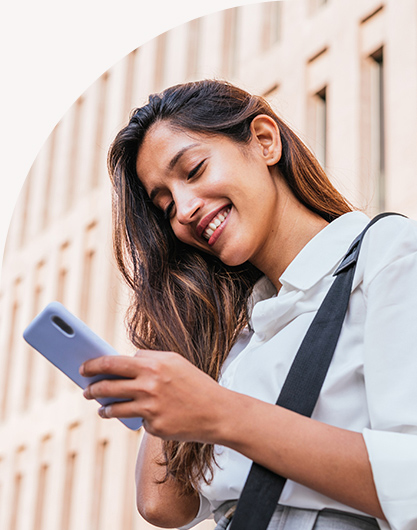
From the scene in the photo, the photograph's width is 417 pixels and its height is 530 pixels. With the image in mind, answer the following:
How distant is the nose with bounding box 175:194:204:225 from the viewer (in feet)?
4.58

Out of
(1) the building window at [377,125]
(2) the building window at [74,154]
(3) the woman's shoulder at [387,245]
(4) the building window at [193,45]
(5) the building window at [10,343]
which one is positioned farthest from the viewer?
(5) the building window at [10,343]

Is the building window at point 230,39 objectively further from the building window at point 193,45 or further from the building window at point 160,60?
the building window at point 160,60

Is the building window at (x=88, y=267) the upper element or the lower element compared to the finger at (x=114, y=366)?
upper

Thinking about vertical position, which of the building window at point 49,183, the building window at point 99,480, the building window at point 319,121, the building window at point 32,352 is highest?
the building window at point 49,183

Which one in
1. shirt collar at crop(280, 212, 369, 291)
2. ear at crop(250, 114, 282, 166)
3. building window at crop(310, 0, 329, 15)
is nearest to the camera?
shirt collar at crop(280, 212, 369, 291)

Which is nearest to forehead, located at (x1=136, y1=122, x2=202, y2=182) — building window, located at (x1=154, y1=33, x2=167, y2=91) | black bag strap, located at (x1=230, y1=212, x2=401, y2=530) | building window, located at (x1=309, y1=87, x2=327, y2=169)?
black bag strap, located at (x1=230, y1=212, x2=401, y2=530)

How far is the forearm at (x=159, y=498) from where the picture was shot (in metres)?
1.40

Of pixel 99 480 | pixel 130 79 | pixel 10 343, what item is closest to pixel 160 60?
pixel 130 79

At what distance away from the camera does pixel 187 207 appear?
1403 mm

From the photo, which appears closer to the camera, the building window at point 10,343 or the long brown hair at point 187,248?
the long brown hair at point 187,248

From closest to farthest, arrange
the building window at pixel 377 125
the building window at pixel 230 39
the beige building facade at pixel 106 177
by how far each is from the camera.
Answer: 1. the building window at pixel 377 125
2. the beige building facade at pixel 106 177
3. the building window at pixel 230 39

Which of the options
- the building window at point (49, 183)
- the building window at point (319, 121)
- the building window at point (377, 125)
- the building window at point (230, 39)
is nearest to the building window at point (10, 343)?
the building window at point (49, 183)

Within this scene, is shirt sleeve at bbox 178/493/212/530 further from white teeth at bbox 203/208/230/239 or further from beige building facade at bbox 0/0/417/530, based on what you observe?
beige building facade at bbox 0/0/417/530

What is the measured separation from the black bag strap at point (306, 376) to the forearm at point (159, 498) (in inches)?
16.6
